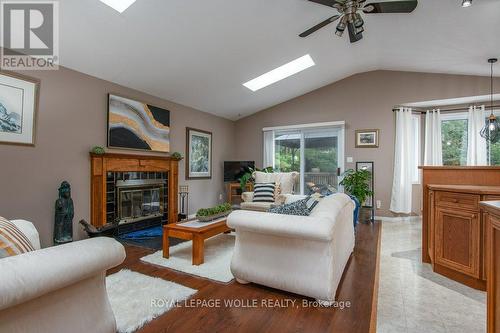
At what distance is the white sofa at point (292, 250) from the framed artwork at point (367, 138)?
364 centimetres

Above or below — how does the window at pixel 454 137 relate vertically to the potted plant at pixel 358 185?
above

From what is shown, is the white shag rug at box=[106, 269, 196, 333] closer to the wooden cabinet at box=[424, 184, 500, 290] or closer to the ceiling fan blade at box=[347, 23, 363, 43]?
the wooden cabinet at box=[424, 184, 500, 290]

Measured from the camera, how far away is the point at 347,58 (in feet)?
15.1

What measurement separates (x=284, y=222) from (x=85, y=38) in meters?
3.05

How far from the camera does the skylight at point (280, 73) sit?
4.66m

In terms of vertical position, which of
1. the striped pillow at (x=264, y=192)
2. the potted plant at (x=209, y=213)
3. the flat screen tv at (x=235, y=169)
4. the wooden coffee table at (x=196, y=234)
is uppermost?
the flat screen tv at (x=235, y=169)

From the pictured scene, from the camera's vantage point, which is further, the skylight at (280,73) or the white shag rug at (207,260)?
the skylight at (280,73)

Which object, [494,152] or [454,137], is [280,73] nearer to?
[454,137]

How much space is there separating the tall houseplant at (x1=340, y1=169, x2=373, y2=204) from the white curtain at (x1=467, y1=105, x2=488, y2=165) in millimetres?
1776

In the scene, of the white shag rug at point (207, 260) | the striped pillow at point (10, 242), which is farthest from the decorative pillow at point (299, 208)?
the striped pillow at point (10, 242)

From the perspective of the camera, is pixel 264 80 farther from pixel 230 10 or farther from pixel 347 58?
pixel 230 10

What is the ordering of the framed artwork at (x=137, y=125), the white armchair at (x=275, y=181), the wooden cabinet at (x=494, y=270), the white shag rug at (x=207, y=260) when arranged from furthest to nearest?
the white armchair at (x=275, y=181), the framed artwork at (x=137, y=125), the white shag rug at (x=207, y=260), the wooden cabinet at (x=494, y=270)

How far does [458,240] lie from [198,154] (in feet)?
15.3

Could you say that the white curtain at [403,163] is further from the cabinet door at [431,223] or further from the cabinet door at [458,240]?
the cabinet door at [458,240]
